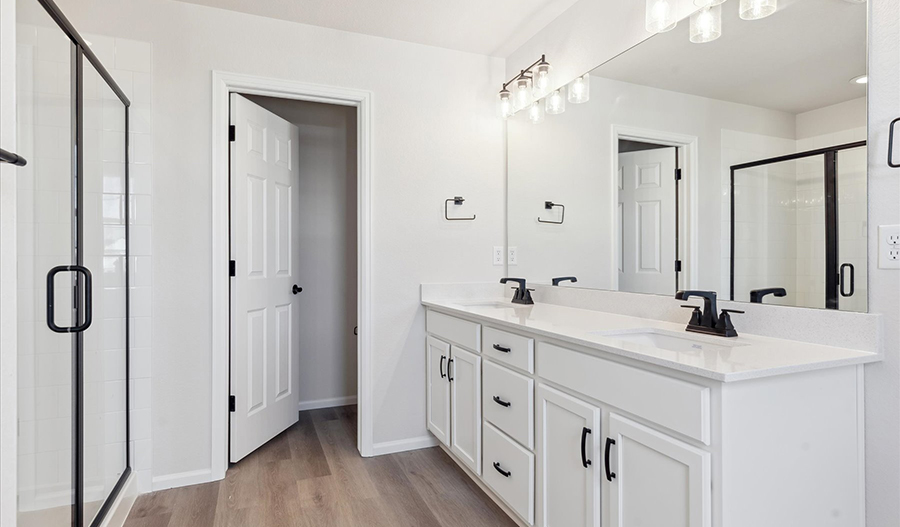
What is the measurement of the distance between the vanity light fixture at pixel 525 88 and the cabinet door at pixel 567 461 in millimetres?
1655

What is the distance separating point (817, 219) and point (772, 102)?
1.33ft

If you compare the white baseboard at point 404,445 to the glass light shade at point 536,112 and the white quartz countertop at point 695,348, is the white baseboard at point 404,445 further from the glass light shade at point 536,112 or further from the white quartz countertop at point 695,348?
the glass light shade at point 536,112

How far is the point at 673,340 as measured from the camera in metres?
1.63

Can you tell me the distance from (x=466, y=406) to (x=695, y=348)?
109 centimetres

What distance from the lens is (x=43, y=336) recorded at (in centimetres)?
134

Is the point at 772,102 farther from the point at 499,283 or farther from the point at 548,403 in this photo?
the point at 499,283

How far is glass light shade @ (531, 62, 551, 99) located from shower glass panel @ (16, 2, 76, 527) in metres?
1.97

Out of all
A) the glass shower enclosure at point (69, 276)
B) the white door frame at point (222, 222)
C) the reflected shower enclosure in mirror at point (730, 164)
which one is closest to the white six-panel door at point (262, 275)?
the white door frame at point (222, 222)

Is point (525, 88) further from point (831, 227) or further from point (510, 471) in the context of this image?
point (510, 471)

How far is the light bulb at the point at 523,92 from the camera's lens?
2650mm

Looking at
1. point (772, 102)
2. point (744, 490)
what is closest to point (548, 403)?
point (744, 490)

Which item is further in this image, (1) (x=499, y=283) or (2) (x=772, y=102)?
(1) (x=499, y=283)

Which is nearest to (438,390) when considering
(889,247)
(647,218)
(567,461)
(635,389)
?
(567,461)

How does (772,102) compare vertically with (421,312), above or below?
above
